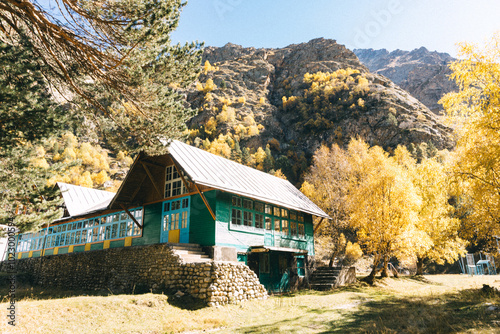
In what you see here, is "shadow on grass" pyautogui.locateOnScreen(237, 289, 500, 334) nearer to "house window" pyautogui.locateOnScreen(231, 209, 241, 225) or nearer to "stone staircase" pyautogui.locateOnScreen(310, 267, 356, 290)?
"house window" pyautogui.locateOnScreen(231, 209, 241, 225)

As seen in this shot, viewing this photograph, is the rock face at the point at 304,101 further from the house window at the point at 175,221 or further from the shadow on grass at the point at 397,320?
the shadow on grass at the point at 397,320

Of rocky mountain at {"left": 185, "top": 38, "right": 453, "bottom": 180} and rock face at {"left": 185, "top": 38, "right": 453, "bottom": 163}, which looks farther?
rocky mountain at {"left": 185, "top": 38, "right": 453, "bottom": 180}

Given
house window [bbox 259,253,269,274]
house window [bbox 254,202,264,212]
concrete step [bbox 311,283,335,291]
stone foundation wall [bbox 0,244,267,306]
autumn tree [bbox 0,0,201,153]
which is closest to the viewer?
autumn tree [bbox 0,0,201,153]

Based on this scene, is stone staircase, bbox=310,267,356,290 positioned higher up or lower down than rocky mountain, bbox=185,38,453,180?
lower down

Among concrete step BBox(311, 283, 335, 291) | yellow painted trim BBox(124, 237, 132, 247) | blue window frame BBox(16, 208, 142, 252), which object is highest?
blue window frame BBox(16, 208, 142, 252)

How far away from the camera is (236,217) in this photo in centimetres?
1825

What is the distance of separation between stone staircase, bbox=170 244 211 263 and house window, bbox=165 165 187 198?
398cm

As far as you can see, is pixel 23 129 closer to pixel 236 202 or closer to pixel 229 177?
pixel 229 177

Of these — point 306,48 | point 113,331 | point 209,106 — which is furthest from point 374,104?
point 113,331

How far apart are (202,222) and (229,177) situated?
3.27 metres

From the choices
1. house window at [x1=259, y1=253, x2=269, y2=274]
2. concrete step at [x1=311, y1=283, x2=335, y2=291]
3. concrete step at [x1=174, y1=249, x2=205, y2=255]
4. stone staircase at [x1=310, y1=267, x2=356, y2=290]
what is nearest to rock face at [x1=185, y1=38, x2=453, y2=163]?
stone staircase at [x1=310, y1=267, x2=356, y2=290]

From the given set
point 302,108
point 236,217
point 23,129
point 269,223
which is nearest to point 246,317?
point 236,217

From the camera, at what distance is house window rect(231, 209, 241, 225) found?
59.1ft

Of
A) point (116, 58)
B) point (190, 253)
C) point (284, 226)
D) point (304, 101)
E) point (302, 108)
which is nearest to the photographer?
point (116, 58)
